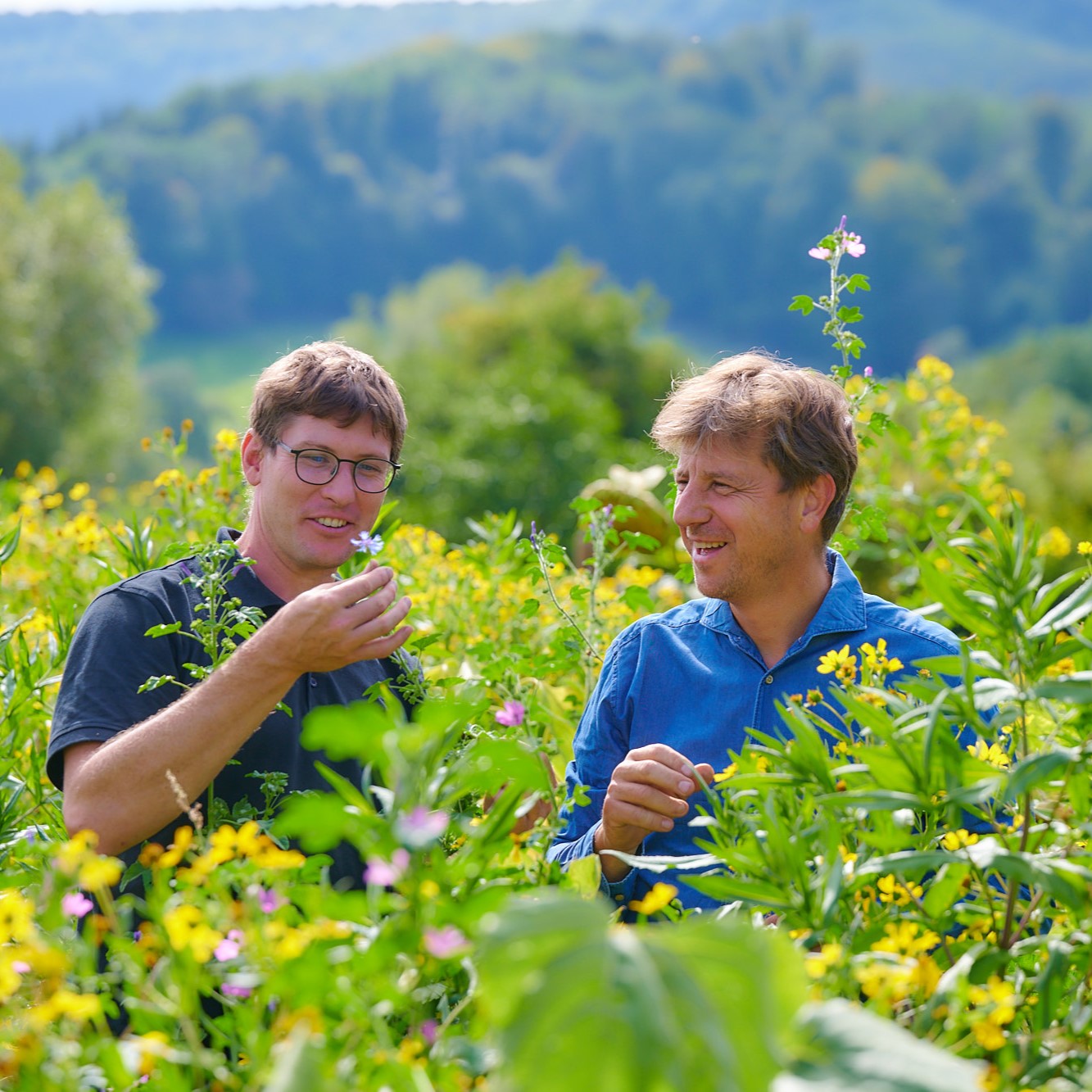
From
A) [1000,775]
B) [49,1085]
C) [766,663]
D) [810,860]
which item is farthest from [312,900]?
[766,663]

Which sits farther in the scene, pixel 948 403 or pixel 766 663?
pixel 948 403

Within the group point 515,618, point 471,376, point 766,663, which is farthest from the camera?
point 471,376

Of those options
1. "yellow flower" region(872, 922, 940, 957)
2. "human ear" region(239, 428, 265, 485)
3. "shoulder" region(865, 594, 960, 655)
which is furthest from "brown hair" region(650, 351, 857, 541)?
"yellow flower" region(872, 922, 940, 957)

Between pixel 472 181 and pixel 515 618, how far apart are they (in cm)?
10518

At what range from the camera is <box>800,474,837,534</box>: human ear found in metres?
2.84

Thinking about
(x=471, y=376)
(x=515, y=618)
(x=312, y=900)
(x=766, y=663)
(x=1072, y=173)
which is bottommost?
(x=471, y=376)

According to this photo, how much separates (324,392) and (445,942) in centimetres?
187

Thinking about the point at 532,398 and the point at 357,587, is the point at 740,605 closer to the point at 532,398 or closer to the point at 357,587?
the point at 357,587

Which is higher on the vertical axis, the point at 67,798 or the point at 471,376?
the point at 67,798

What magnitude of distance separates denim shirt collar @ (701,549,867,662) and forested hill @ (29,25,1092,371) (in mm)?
79554

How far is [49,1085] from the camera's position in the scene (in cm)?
116

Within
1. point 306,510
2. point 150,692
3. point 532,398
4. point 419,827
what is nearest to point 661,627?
point 306,510

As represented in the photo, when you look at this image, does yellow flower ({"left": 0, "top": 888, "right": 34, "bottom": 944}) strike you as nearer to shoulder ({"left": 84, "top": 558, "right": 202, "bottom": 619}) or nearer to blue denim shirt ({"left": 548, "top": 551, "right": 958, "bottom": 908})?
shoulder ({"left": 84, "top": 558, "right": 202, "bottom": 619})

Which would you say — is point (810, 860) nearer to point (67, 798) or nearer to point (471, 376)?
point (67, 798)
